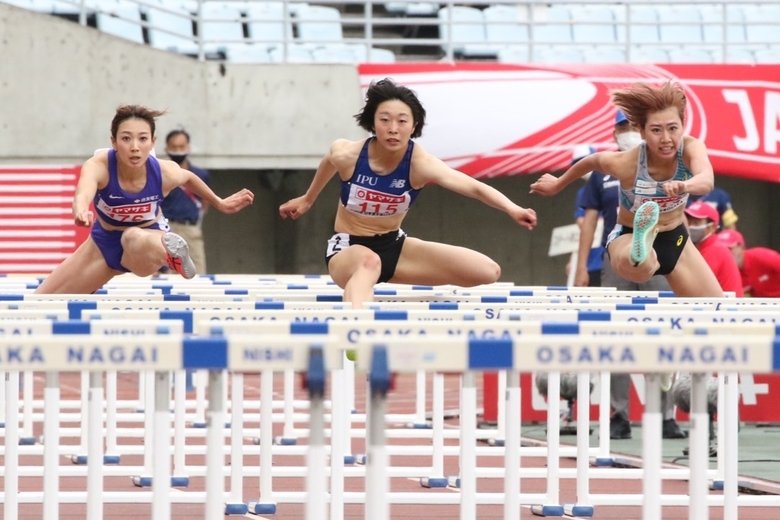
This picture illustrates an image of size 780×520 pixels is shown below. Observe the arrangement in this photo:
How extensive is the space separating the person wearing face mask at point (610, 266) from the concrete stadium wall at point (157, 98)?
714 cm

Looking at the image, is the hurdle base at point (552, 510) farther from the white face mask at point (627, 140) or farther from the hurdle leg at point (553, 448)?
the white face mask at point (627, 140)

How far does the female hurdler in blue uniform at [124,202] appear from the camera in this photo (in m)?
7.81

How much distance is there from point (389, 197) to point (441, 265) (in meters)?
0.46

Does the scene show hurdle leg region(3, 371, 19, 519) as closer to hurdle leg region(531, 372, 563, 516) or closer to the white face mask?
hurdle leg region(531, 372, 563, 516)

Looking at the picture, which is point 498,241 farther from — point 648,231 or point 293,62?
point 648,231

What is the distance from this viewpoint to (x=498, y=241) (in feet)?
61.5

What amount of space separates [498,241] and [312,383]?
1580 cm

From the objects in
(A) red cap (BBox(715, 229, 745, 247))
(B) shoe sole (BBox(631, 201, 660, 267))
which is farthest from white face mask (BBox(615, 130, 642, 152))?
(B) shoe sole (BBox(631, 201, 660, 267))

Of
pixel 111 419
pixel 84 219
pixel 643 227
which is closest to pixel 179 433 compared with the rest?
pixel 111 419

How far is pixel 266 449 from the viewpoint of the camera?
18.8ft

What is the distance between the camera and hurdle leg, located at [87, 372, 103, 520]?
3768 mm

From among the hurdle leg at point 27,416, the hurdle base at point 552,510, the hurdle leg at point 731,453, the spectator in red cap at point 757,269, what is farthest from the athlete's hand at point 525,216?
the spectator in red cap at point 757,269

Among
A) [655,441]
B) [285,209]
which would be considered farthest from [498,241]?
[655,441]

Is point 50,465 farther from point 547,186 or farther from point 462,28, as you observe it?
point 462,28
